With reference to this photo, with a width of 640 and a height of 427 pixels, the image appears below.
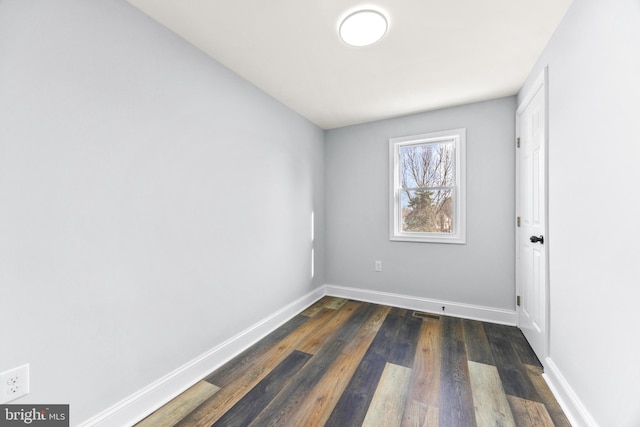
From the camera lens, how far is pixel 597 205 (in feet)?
3.99

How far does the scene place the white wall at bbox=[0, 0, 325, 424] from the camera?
1067mm

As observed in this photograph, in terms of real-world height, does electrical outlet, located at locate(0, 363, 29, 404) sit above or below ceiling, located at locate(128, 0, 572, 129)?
below

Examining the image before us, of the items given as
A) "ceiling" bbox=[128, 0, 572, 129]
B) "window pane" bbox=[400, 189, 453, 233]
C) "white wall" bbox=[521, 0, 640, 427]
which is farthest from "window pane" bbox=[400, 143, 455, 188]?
"white wall" bbox=[521, 0, 640, 427]

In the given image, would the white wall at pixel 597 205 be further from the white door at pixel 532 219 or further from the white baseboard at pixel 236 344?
the white baseboard at pixel 236 344

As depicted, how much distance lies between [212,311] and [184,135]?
1250 mm

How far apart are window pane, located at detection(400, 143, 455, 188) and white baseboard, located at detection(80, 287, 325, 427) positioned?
2.21m

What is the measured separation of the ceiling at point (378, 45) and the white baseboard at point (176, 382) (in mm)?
2160

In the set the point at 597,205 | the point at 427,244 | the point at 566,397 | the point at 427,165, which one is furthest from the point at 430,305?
the point at 597,205

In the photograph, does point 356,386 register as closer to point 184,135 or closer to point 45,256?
point 45,256

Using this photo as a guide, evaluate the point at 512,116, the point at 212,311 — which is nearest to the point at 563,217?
the point at 512,116

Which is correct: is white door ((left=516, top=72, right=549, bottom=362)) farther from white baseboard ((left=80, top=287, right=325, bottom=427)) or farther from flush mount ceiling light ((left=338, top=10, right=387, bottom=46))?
white baseboard ((left=80, top=287, right=325, bottom=427))

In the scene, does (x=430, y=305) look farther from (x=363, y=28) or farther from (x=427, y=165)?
(x=363, y=28)

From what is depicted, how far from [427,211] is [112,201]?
2.92 meters

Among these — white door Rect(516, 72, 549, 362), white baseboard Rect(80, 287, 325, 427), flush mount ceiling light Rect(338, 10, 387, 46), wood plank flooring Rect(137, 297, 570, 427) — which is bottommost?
wood plank flooring Rect(137, 297, 570, 427)
